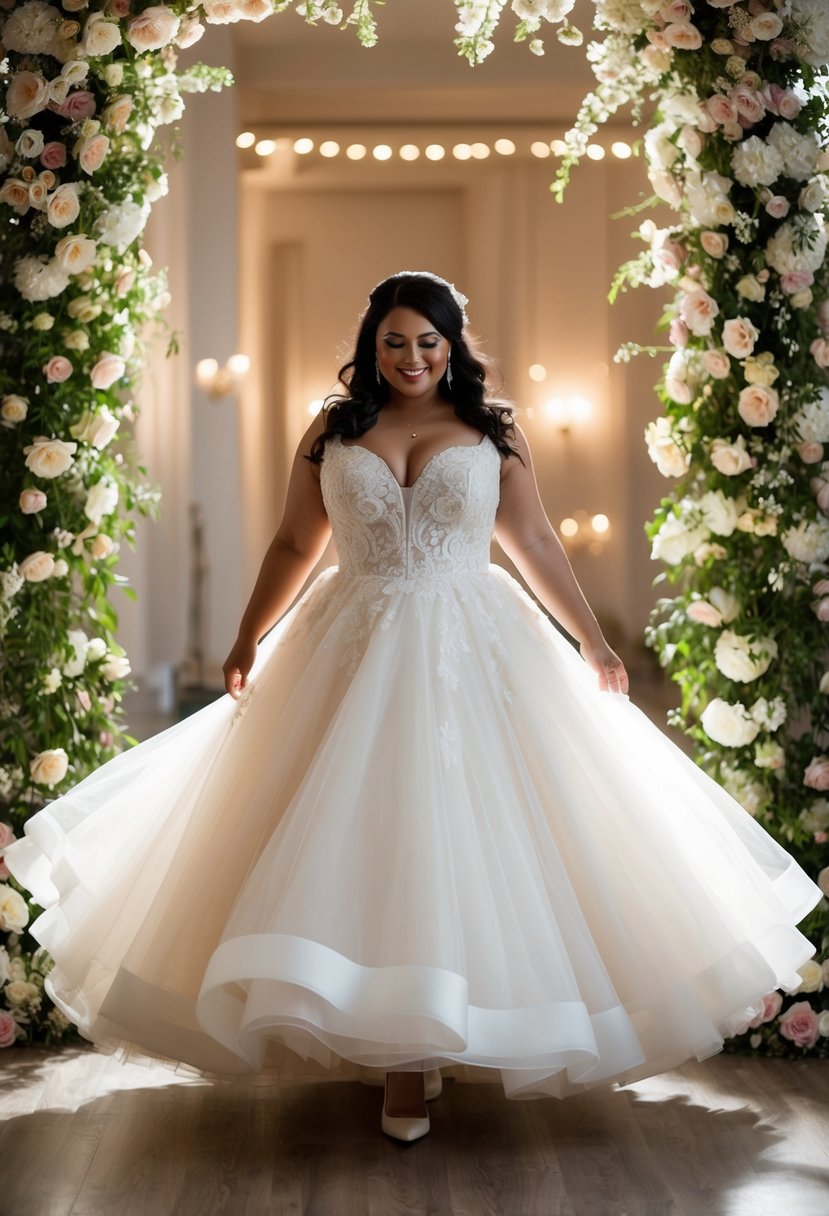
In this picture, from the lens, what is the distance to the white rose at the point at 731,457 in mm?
3289

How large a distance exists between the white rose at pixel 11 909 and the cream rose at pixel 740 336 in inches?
86.8

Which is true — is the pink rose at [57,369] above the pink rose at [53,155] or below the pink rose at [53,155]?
below

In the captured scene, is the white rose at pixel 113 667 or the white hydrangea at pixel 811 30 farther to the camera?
the white rose at pixel 113 667

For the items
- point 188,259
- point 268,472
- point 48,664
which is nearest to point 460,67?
point 188,259

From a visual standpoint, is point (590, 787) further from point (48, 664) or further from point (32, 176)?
point (32, 176)

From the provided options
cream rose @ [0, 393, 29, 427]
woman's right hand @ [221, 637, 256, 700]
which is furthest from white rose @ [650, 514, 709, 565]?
cream rose @ [0, 393, 29, 427]

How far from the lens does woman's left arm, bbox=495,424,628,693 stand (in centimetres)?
304

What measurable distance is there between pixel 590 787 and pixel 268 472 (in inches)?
282

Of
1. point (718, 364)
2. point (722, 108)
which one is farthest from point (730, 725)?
point (722, 108)

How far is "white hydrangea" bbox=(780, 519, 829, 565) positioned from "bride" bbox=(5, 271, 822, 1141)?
60cm

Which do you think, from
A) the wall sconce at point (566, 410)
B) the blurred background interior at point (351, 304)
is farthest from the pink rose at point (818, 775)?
the wall sconce at point (566, 410)

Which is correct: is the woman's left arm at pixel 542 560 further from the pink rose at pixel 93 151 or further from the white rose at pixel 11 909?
the white rose at pixel 11 909

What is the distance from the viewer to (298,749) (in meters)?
2.73

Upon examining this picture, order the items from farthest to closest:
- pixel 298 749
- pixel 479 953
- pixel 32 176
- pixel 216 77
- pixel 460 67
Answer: pixel 460 67 < pixel 216 77 < pixel 32 176 < pixel 298 749 < pixel 479 953
